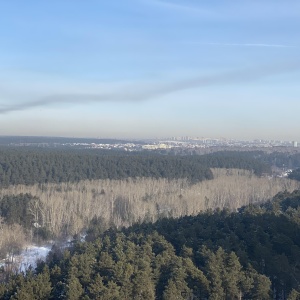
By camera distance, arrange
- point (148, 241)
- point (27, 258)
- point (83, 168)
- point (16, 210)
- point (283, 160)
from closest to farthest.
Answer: point (148, 241) → point (27, 258) → point (16, 210) → point (83, 168) → point (283, 160)

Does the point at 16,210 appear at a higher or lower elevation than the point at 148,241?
lower

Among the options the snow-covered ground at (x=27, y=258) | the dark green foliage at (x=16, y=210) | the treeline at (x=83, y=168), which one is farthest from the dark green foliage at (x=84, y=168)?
the snow-covered ground at (x=27, y=258)

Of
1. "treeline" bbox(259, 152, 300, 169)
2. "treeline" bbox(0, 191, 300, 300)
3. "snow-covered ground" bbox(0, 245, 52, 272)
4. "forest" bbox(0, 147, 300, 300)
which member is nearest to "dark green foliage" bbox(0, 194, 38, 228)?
"forest" bbox(0, 147, 300, 300)

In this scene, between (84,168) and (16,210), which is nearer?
(16,210)

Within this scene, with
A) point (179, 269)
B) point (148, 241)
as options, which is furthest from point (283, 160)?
point (179, 269)

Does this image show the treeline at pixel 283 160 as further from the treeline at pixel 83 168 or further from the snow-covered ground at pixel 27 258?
the snow-covered ground at pixel 27 258

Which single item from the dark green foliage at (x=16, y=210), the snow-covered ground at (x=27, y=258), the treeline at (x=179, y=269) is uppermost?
the treeline at (x=179, y=269)

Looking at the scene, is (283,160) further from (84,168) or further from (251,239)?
(251,239)
